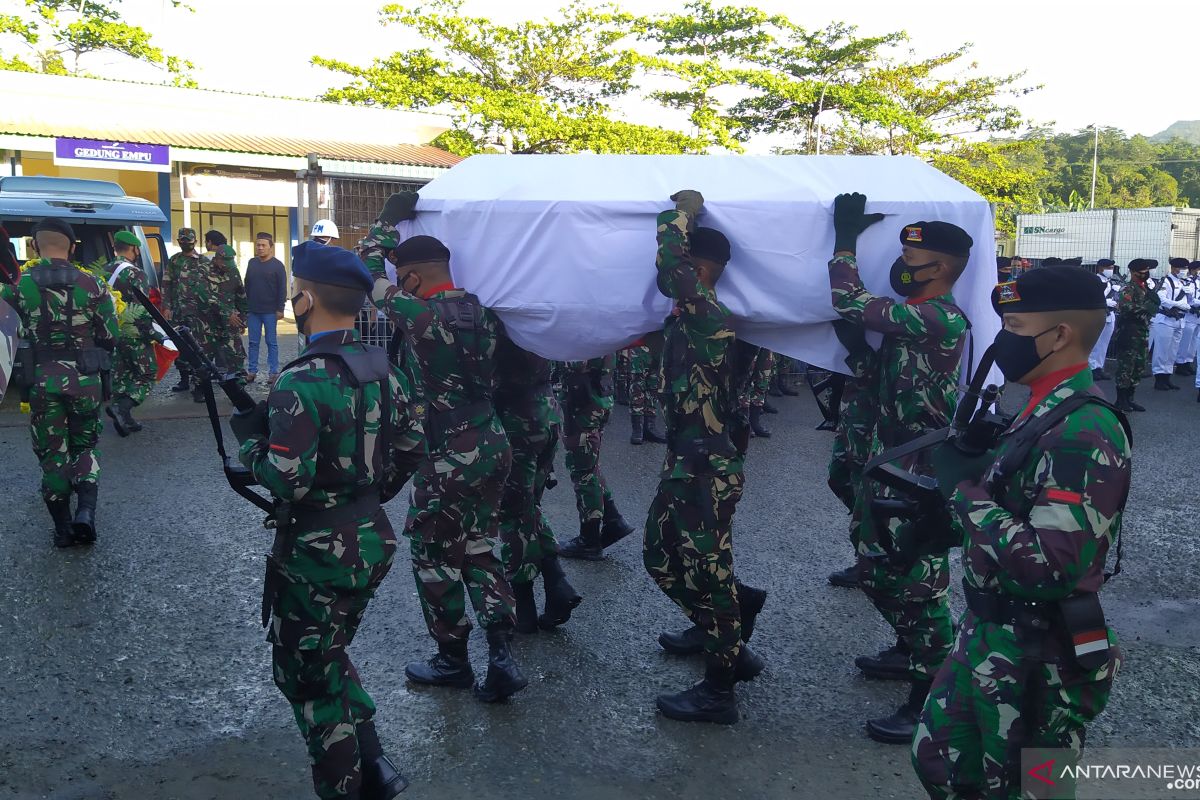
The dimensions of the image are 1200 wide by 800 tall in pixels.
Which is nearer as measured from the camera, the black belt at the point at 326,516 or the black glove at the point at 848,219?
the black belt at the point at 326,516

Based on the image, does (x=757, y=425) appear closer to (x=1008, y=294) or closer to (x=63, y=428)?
(x=63, y=428)

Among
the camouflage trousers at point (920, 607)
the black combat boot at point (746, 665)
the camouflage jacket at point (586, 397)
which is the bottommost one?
the black combat boot at point (746, 665)

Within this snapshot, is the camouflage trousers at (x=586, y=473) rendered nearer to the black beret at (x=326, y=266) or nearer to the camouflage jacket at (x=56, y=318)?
the black beret at (x=326, y=266)

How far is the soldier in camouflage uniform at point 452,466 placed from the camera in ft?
13.1

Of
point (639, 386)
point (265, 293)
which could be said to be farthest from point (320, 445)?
point (265, 293)

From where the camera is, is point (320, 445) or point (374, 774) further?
point (374, 774)

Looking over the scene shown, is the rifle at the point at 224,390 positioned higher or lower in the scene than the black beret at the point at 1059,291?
lower

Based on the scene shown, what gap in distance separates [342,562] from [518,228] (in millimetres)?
1662

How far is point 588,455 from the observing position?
5.80m

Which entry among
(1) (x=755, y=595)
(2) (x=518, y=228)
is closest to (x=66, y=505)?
(2) (x=518, y=228)

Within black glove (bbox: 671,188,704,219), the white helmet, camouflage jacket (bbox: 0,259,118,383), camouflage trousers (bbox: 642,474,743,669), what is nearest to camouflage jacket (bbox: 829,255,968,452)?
black glove (bbox: 671,188,704,219)

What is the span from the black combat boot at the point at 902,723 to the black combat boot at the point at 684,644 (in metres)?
0.91

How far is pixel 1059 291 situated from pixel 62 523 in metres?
5.59

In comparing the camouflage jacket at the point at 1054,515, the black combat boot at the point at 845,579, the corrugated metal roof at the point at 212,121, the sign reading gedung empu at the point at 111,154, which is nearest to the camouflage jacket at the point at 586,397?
the black combat boot at the point at 845,579
